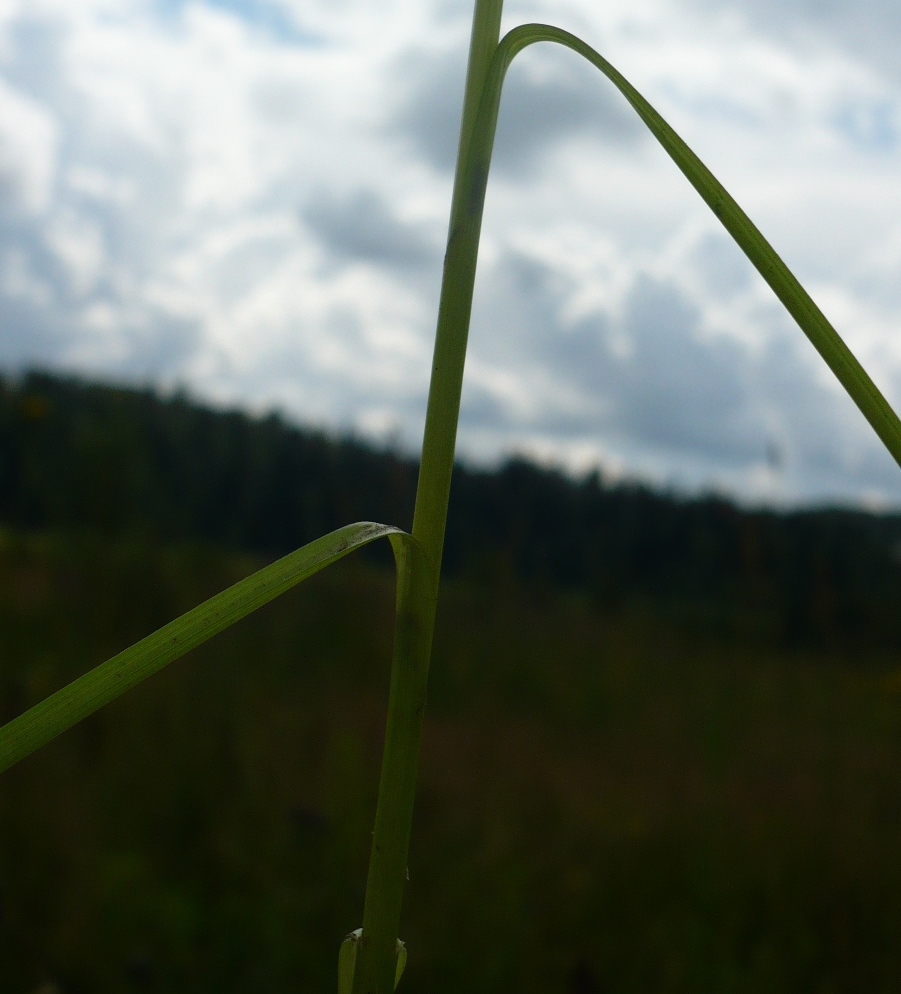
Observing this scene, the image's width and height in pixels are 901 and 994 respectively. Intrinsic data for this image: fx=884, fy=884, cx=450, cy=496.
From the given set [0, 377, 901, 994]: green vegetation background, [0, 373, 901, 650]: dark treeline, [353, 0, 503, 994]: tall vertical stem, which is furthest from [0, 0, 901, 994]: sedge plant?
[0, 373, 901, 650]: dark treeline

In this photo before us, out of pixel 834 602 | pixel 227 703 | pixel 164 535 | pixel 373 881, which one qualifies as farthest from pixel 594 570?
pixel 373 881

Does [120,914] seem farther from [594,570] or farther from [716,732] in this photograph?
[594,570]

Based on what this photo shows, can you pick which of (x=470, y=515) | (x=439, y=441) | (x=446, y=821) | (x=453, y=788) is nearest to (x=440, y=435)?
(x=439, y=441)

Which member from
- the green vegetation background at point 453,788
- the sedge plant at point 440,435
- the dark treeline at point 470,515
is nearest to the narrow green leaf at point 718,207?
the sedge plant at point 440,435

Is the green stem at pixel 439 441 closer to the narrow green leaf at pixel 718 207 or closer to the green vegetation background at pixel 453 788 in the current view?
the narrow green leaf at pixel 718 207

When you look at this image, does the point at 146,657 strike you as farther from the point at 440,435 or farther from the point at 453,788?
the point at 453,788

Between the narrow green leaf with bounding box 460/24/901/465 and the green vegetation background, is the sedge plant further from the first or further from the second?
the green vegetation background
